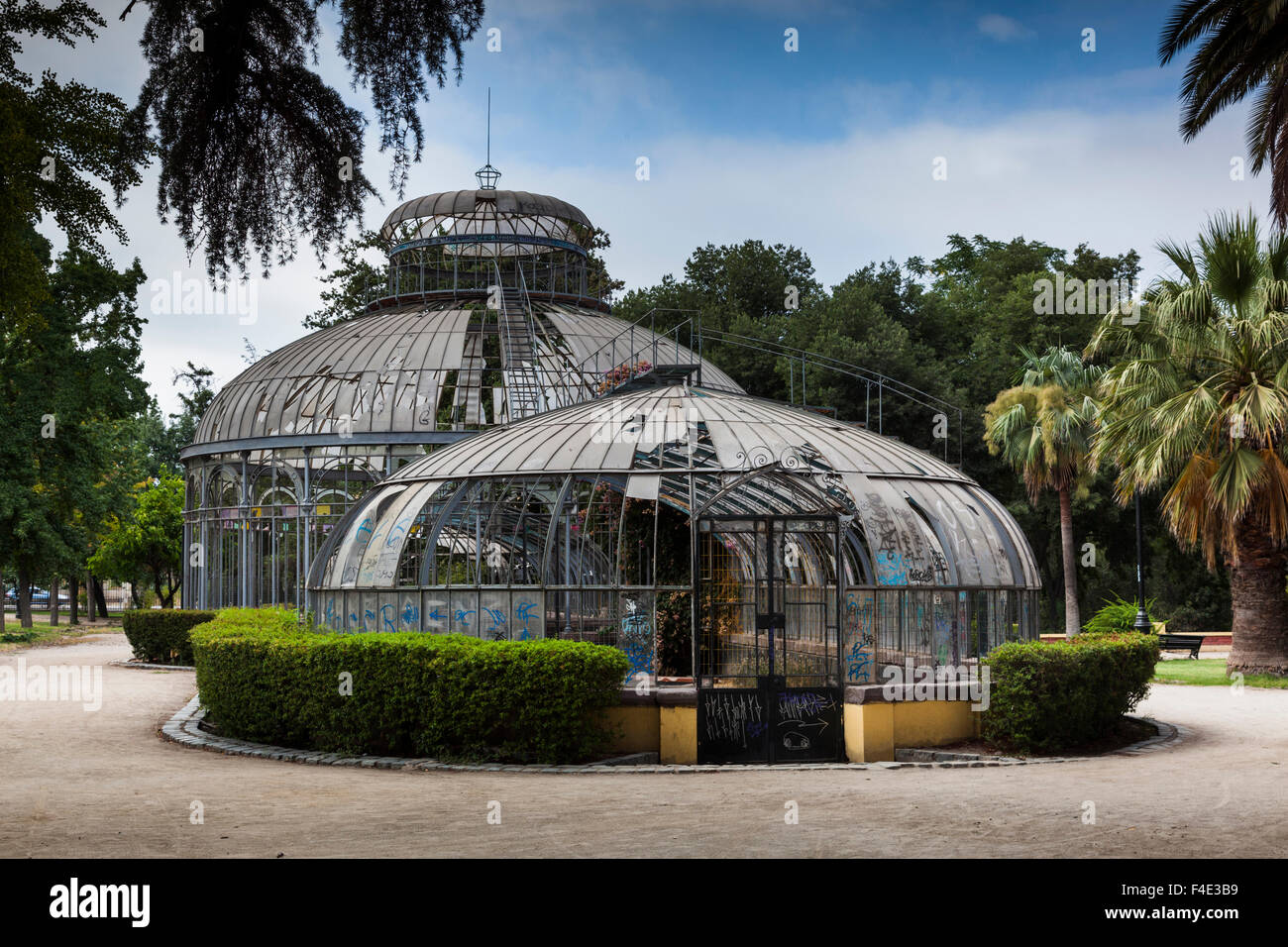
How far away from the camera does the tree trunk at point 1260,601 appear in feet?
75.0

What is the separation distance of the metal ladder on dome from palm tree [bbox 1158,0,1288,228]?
16437 mm

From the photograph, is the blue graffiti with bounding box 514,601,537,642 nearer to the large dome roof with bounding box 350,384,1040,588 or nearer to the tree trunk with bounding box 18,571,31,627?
the large dome roof with bounding box 350,384,1040,588

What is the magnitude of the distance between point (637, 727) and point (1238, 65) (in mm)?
8210

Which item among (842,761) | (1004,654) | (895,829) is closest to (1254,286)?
(1004,654)

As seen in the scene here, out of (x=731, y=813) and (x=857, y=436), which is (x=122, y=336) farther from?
(x=731, y=813)

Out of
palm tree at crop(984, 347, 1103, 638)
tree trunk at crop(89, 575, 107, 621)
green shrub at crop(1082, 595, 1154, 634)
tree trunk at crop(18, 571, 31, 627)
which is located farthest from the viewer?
tree trunk at crop(89, 575, 107, 621)

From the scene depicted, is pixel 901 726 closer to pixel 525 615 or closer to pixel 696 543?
pixel 696 543

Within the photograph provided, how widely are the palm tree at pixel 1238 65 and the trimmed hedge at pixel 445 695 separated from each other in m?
7.23

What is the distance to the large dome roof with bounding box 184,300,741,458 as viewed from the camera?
1080 inches

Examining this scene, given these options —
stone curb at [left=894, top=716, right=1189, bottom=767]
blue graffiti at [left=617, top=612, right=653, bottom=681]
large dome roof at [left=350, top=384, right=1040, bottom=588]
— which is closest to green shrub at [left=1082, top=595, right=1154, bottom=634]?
large dome roof at [left=350, top=384, right=1040, bottom=588]

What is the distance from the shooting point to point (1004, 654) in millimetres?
13180

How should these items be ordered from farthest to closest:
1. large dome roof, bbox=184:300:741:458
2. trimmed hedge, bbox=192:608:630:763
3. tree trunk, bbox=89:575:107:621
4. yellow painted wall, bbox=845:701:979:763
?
tree trunk, bbox=89:575:107:621 < large dome roof, bbox=184:300:741:458 < yellow painted wall, bbox=845:701:979:763 < trimmed hedge, bbox=192:608:630:763

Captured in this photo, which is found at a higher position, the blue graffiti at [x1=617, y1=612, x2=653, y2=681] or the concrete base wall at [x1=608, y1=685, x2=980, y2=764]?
the blue graffiti at [x1=617, y1=612, x2=653, y2=681]

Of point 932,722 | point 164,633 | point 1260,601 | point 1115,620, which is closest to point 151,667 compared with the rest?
point 164,633
